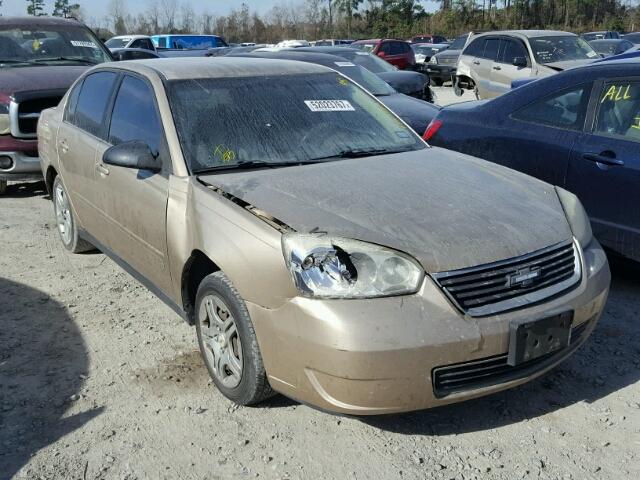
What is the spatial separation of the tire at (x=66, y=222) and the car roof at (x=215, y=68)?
4.57ft

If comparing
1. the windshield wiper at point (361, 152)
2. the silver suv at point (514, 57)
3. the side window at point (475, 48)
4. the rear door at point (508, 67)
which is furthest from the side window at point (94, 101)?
the side window at point (475, 48)

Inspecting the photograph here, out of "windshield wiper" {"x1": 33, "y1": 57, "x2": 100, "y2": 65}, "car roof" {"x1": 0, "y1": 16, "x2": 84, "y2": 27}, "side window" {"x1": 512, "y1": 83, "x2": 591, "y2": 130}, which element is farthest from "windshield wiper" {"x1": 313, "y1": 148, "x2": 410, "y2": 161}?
"car roof" {"x1": 0, "y1": 16, "x2": 84, "y2": 27}

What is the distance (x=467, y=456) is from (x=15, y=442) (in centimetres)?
199

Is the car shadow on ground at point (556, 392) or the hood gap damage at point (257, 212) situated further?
the car shadow on ground at point (556, 392)

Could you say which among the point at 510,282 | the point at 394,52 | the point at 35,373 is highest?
the point at 510,282

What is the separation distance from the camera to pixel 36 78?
7.60m

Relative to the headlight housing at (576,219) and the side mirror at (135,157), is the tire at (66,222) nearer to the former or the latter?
the side mirror at (135,157)

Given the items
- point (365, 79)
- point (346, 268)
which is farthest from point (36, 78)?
point (346, 268)

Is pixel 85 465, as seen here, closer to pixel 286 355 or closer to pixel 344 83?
pixel 286 355

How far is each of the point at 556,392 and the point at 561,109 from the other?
2.29 meters

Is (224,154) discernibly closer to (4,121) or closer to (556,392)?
(556,392)

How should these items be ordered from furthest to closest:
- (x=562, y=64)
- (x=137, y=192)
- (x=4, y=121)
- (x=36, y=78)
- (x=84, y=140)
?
(x=562, y=64)
(x=36, y=78)
(x=4, y=121)
(x=84, y=140)
(x=137, y=192)

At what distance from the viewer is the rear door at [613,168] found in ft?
14.1

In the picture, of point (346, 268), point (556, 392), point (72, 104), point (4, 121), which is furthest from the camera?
point (4, 121)
